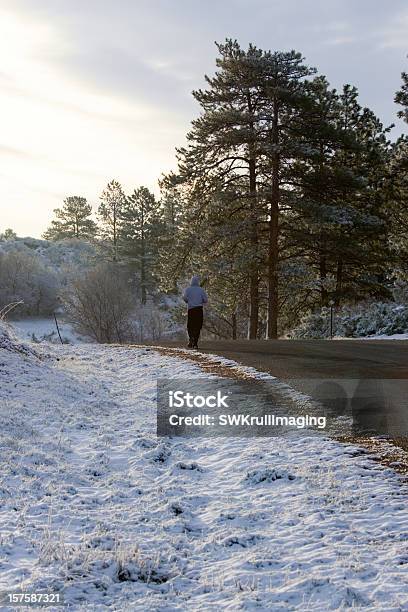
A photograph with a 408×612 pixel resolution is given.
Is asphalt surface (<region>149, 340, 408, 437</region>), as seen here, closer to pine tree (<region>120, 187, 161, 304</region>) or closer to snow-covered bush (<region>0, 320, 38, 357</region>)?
snow-covered bush (<region>0, 320, 38, 357</region>)

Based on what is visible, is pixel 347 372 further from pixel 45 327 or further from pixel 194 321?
pixel 45 327

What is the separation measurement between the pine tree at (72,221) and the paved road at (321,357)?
73.8 meters

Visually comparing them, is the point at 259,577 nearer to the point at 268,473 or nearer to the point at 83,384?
the point at 268,473

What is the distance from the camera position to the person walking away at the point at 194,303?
14344 mm

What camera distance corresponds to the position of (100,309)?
40688 millimetres

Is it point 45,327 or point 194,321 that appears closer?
point 194,321

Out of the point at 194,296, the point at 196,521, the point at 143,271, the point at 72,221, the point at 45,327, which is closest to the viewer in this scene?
the point at 196,521

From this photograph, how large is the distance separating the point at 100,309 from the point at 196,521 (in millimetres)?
36471

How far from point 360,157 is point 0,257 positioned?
111ft

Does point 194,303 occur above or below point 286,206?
below

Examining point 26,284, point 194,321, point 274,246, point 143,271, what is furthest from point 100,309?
point 194,321

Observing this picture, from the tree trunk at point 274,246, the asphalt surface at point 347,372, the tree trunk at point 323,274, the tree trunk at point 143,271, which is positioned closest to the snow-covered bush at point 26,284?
the tree trunk at point 143,271

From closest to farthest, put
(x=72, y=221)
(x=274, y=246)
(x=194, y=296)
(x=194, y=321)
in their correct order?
(x=194, y=296)
(x=194, y=321)
(x=274, y=246)
(x=72, y=221)

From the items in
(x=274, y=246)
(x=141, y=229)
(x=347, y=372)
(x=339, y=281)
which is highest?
(x=141, y=229)
